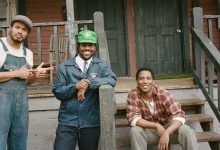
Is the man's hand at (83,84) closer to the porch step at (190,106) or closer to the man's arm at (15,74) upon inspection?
the man's arm at (15,74)

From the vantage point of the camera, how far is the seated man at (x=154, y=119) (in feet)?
12.9

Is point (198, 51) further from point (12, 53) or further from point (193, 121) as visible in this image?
point (12, 53)

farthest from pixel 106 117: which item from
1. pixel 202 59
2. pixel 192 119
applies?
pixel 202 59

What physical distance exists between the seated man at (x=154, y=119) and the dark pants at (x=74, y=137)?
→ 1.64ft

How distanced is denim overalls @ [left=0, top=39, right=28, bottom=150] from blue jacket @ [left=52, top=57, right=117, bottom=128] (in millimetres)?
337

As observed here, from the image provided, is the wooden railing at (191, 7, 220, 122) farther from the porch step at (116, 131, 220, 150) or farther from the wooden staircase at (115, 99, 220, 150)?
the porch step at (116, 131, 220, 150)

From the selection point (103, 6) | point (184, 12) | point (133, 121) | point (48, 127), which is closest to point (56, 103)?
point (48, 127)

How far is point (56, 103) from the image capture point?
534 cm

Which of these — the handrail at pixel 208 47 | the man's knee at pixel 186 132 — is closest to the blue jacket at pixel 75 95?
the man's knee at pixel 186 132

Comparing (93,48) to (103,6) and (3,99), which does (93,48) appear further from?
(103,6)

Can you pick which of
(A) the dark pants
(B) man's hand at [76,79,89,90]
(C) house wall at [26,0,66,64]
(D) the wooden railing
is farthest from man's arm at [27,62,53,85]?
(C) house wall at [26,0,66,64]

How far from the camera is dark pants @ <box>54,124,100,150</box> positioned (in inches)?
142

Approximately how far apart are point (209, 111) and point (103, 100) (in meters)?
2.59

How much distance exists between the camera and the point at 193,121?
4.82 m
